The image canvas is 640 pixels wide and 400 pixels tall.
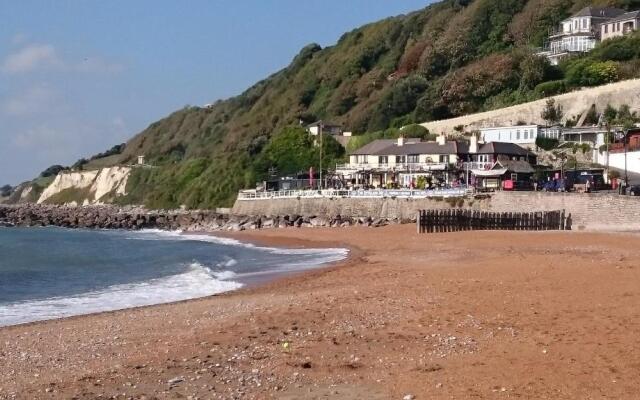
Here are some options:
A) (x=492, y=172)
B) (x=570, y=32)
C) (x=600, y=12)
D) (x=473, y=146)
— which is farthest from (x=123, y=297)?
(x=600, y=12)

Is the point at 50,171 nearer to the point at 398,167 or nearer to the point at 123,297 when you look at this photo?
the point at 398,167

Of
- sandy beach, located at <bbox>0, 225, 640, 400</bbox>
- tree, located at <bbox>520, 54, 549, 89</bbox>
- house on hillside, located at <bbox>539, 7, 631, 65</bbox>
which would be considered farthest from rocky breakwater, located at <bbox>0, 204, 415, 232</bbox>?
house on hillside, located at <bbox>539, 7, 631, 65</bbox>

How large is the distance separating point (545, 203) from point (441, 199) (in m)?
9.64

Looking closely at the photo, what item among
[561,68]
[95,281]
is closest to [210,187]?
[561,68]

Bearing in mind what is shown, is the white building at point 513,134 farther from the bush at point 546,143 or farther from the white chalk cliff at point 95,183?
the white chalk cliff at point 95,183

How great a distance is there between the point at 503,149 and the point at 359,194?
12.4 metres

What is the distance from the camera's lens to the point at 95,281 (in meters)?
27.4

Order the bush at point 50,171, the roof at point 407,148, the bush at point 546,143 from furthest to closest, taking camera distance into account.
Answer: the bush at point 50,171 < the roof at point 407,148 < the bush at point 546,143

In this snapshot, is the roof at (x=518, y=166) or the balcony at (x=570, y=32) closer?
the roof at (x=518, y=166)

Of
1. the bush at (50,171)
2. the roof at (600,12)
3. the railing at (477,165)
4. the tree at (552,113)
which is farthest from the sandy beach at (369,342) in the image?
the bush at (50,171)

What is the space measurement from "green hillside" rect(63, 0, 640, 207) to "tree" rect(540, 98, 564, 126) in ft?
12.5

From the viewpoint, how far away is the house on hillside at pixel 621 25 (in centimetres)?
7981

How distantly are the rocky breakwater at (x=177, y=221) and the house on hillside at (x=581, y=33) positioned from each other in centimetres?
4033

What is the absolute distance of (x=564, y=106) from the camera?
221 feet
